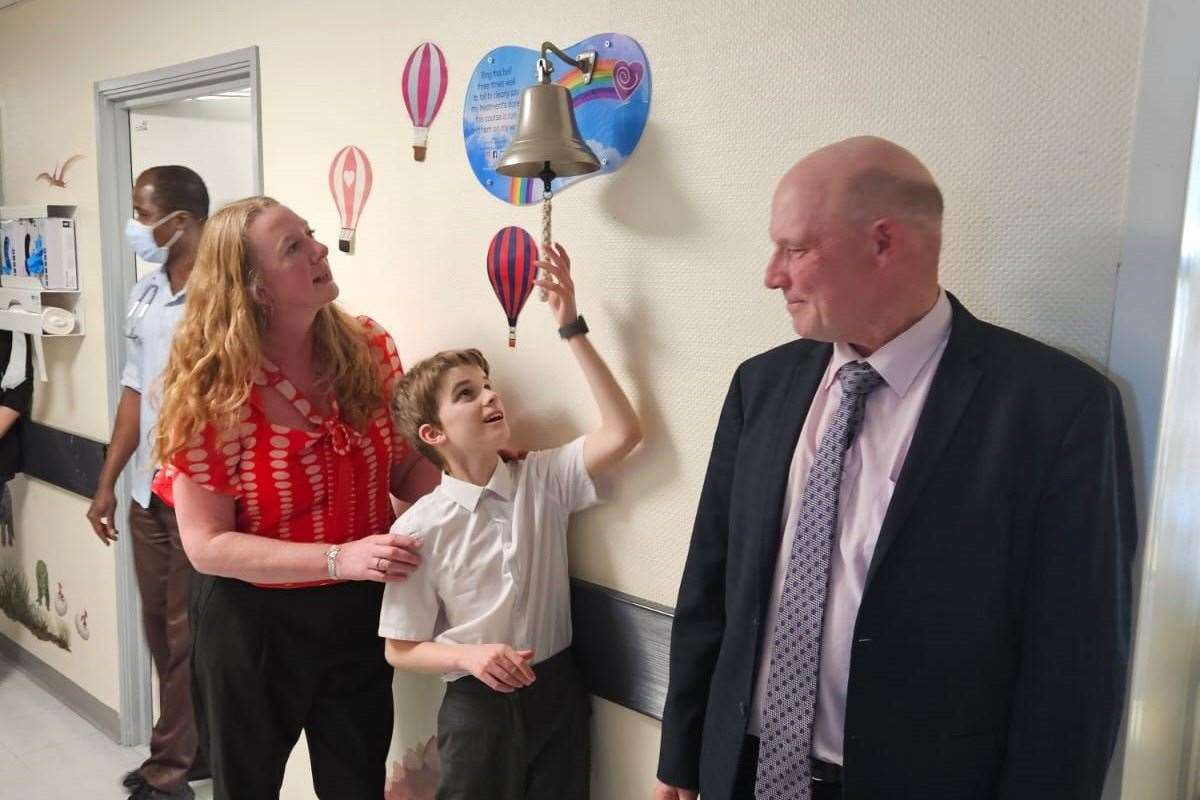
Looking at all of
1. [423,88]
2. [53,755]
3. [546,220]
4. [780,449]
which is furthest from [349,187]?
[53,755]

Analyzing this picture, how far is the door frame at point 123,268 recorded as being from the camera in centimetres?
285

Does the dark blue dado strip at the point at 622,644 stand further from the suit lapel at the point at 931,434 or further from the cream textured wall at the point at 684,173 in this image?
the suit lapel at the point at 931,434

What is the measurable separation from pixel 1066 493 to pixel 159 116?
2989mm

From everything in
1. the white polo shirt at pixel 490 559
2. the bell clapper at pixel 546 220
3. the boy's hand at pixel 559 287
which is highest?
the bell clapper at pixel 546 220

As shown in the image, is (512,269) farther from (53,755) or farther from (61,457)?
(53,755)

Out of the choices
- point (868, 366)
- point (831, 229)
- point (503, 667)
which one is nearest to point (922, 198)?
point (831, 229)

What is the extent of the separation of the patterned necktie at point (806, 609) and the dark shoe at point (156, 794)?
2.34 m

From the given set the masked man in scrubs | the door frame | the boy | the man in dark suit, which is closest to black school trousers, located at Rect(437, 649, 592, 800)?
the boy

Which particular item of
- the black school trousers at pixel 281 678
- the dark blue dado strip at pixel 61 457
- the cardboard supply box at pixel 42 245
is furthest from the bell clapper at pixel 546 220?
the cardboard supply box at pixel 42 245

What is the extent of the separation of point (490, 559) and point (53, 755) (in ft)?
7.71

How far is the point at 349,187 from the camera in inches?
90.6

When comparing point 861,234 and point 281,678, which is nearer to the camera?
point 861,234

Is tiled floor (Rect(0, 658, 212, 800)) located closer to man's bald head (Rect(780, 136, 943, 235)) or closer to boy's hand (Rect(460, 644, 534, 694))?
boy's hand (Rect(460, 644, 534, 694))

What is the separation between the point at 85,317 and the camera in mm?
3277
